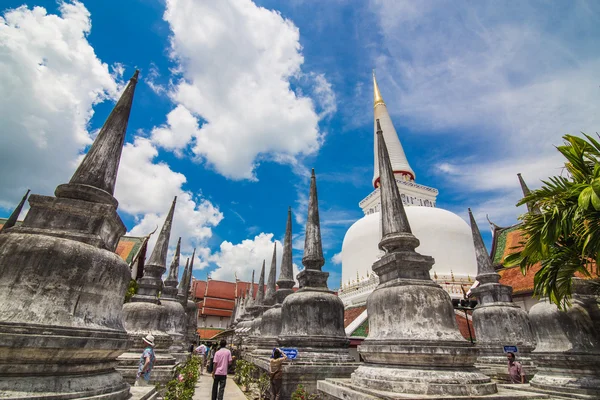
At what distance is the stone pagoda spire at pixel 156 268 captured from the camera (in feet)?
32.9

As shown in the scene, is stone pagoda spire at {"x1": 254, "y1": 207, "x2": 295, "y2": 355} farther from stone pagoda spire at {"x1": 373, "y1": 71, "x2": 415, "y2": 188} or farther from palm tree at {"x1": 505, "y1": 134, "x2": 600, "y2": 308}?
stone pagoda spire at {"x1": 373, "y1": 71, "x2": 415, "y2": 188}

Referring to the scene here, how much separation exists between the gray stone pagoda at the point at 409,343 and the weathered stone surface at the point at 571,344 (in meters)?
1.70

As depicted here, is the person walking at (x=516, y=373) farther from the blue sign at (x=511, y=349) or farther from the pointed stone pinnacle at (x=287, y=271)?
the pointed stone pinnacle at (x=287, y=271)

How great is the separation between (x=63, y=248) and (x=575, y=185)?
6.33m

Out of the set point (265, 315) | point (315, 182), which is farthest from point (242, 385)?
point (315, 182)

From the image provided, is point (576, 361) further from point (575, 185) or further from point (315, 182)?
point (315, 182)

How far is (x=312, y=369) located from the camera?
7.35 metres

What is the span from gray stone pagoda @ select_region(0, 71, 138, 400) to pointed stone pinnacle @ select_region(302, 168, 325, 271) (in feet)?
18.9

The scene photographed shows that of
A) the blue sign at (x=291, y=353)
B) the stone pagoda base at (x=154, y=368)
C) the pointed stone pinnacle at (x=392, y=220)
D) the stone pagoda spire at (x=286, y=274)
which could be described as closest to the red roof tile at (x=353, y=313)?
the stone pagoda spire at (x=286, y=274)

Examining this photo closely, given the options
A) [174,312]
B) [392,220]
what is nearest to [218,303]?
[174,312]

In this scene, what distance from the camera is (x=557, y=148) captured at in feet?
15.3

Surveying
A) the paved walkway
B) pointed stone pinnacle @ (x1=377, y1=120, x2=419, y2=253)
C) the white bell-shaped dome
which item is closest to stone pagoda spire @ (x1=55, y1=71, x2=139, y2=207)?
pointed stone pinnacle @ (x1=377, y1=120, x2=419, y2=253)

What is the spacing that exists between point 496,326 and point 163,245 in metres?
11.2

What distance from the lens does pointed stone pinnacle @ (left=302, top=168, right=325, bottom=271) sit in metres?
9.16
